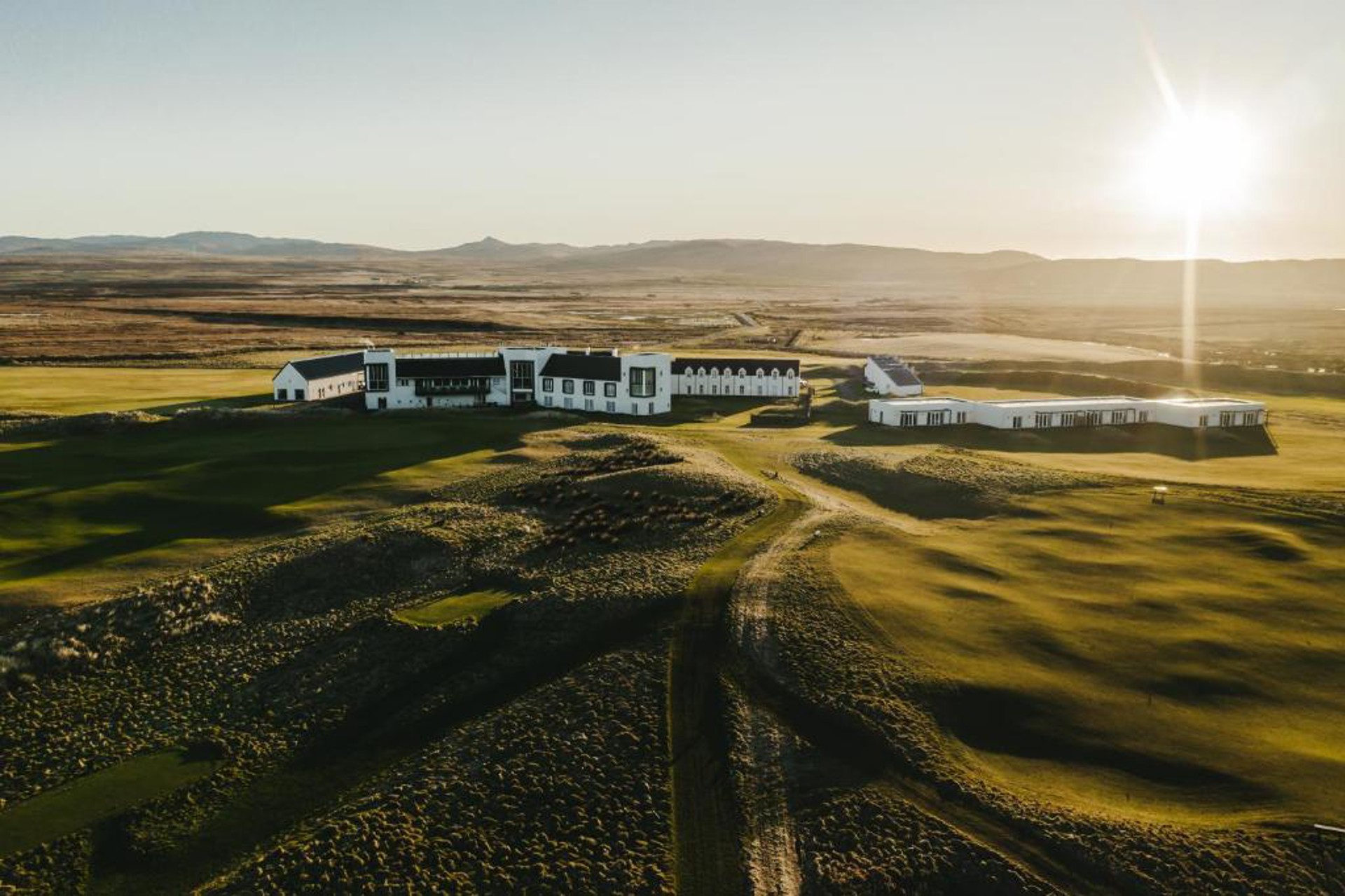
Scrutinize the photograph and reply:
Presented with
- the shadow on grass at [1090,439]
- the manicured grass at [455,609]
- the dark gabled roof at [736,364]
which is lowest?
the manicured grass at [455,609]

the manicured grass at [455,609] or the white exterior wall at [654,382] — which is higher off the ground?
the white exterior wall at [654,382]

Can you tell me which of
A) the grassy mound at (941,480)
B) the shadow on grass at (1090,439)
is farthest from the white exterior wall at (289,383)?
the shadow on grass at (1090,439)

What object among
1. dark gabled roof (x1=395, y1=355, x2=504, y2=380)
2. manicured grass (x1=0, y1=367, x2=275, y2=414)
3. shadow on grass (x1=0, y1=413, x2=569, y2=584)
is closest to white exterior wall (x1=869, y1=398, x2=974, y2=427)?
shadow on grass (x1=0, y1=413, x2=569, y2=584)

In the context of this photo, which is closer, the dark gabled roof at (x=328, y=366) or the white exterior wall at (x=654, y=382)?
the white exterior wall at (x=654, y=382)

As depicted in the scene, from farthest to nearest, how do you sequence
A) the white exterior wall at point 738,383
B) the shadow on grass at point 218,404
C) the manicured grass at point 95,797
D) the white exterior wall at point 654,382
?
the white exterior wall at point 738,383, the white exterior wall at point 654,382, the shadow on grass at point 218,404, the manicured grass at point 95,797

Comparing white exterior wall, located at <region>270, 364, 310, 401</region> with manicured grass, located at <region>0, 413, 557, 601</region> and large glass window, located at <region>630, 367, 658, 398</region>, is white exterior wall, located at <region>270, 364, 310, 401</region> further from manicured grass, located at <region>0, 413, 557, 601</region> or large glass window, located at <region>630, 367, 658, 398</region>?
large glass window, located at <region>630, 367, 658, 398</region>

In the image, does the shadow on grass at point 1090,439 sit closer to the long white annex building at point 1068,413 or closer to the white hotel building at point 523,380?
the long white annex building at point 1068,413

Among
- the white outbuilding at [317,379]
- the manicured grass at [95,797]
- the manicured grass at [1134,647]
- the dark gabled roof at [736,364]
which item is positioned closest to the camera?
the manicured grass at [95,797]

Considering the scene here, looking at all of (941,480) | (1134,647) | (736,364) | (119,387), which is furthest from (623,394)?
(1134,647)
